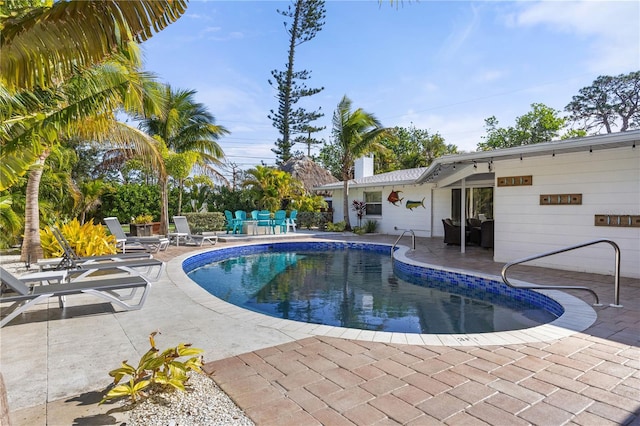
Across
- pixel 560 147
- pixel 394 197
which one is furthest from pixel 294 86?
pixel 560 147

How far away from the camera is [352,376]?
134 inches

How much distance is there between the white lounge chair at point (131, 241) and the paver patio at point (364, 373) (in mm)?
5980

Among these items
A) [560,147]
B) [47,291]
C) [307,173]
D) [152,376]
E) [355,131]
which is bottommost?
[152,376]

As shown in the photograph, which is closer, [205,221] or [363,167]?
[205,221]

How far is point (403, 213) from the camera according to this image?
60.2 feet

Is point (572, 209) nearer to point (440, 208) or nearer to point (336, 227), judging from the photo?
point (440, 208)

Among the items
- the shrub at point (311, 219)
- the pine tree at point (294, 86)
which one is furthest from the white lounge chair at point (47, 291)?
the pine tree at point (294, 86)

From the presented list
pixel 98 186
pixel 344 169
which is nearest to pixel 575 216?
pixel 344 169

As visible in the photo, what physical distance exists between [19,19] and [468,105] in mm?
44283

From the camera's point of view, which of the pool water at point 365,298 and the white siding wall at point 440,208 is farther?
the white siding wall at point 440,208

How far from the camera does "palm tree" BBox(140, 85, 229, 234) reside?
1680 centimetres

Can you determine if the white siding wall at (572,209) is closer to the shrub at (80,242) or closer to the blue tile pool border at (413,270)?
the blue tile pool border at (413,270)

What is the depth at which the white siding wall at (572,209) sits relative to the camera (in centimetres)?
786

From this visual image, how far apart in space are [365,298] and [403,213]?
11.3 metres
